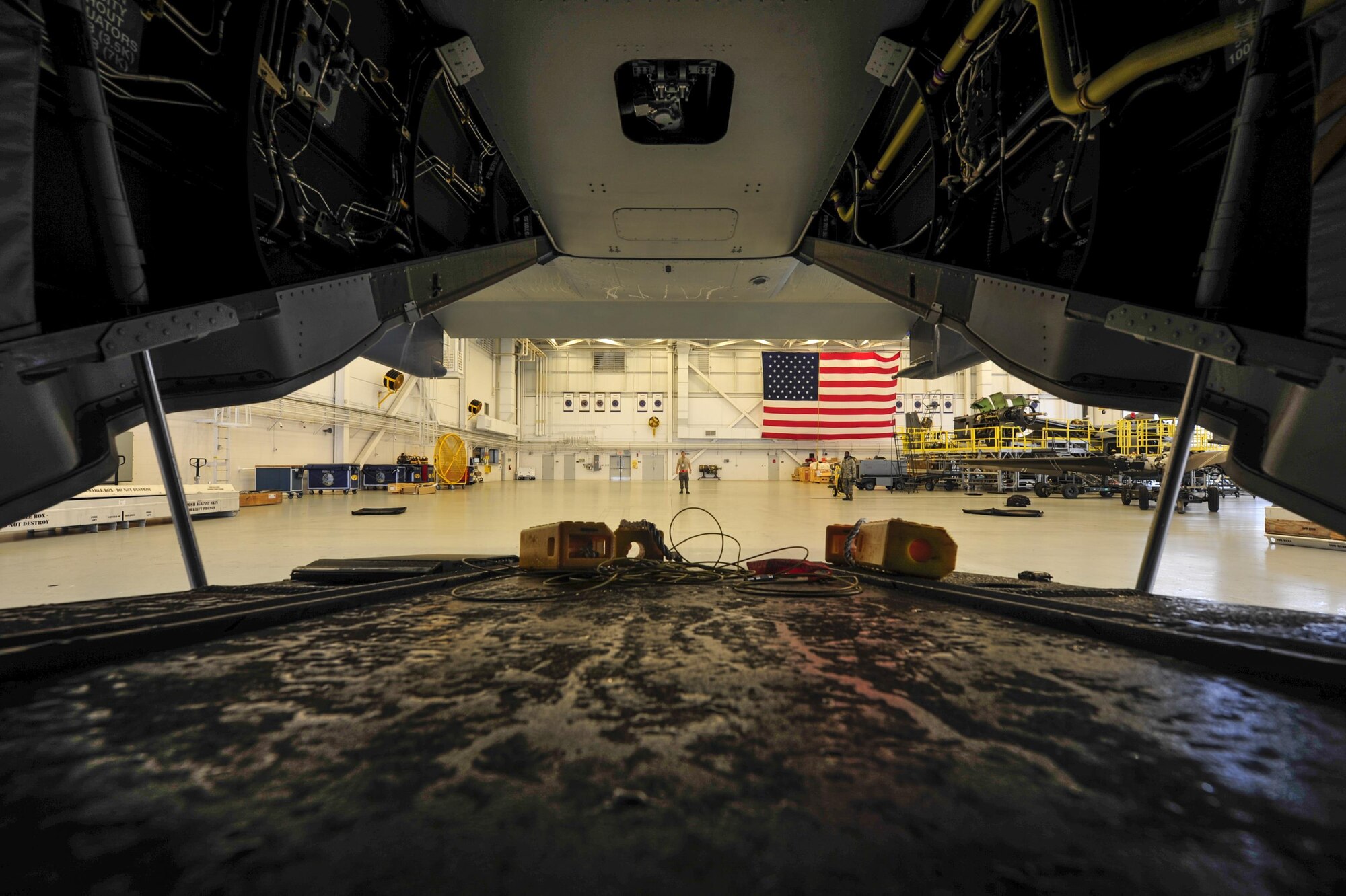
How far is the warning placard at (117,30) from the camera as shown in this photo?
5.31 ft

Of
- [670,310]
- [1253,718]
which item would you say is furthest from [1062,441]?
[1253,718]

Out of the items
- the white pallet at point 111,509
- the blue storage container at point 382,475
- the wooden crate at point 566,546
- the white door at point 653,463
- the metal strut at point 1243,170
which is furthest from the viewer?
the white door at point 653,463

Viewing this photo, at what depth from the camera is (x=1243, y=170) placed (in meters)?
1.42

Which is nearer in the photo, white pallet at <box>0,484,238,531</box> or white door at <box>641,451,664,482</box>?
white pallet at <box>0,484,238,531</box>

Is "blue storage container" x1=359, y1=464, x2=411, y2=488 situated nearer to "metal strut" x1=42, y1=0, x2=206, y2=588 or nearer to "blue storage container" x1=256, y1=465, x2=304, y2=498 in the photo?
"blue storage container" x1=256, y1=465, x2=304, y2=498

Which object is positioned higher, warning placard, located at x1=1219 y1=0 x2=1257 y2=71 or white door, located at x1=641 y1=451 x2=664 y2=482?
warning placard, located at x1=1219 y1=0 x2=1257 y2=71

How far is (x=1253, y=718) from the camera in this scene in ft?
3.18

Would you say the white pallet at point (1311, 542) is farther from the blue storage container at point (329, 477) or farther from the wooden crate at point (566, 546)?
the blue storage container at point (329, 477)

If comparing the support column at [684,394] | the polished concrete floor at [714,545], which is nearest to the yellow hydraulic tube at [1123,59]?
A: the polished concrete floor at [714,545]

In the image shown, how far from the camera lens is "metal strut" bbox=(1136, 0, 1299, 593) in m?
1.34

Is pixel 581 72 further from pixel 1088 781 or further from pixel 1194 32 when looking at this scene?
pixel 1088 781

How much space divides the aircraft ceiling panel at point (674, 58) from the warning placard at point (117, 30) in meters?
0.95

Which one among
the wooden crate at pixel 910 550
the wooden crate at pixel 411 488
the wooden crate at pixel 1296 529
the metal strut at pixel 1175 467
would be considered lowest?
the wooden crate at pixel 411 488

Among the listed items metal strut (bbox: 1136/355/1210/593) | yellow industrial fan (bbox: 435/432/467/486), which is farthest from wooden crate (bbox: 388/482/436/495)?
metal strut (bbox: 1136/355/1210/593)
